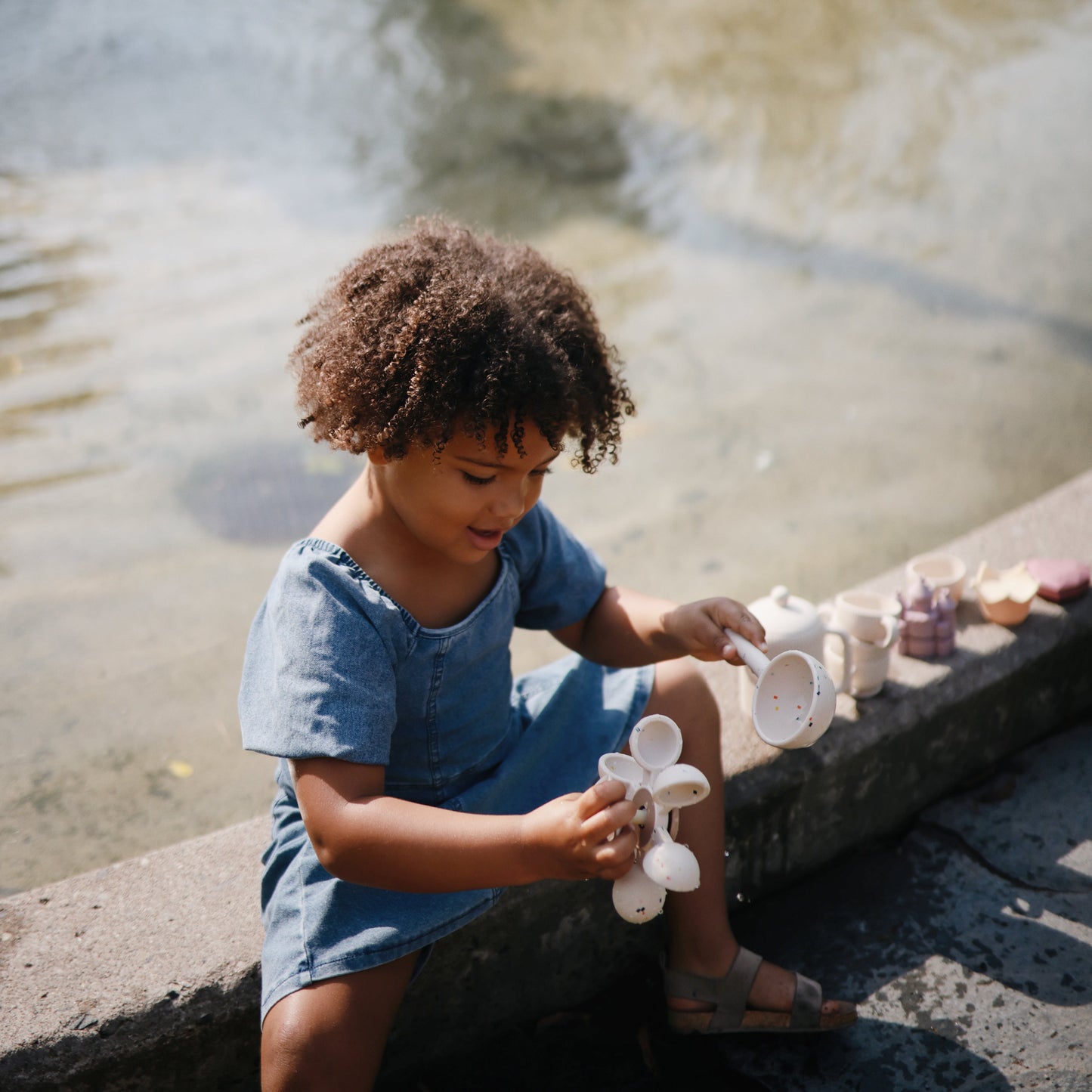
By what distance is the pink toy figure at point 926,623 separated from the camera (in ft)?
7.22

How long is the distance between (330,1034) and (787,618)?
41.1 inches

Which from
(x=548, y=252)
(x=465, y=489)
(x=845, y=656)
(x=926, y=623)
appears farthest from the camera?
(x=548, y=252)

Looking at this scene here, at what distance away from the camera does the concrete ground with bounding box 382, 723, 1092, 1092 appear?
1.81 metres

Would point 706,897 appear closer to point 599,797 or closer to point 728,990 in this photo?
point 728,990

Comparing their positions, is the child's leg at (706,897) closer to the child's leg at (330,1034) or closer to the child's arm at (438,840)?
the child's arm at (438,840)

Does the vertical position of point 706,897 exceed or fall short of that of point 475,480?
it falls short

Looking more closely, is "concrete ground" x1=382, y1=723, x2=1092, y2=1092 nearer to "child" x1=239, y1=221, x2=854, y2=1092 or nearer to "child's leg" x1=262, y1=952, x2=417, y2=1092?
"child" x1=239, y1=221, x2=854, y2=1092

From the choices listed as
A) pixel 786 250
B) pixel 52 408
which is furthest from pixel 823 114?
pixel 52 408

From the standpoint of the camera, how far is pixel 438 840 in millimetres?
1438

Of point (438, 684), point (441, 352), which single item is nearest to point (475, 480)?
point (441, 352)

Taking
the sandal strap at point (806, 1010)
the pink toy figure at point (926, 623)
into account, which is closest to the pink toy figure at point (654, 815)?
the sandal strap at point (806, 1010)

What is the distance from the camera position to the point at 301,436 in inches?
157

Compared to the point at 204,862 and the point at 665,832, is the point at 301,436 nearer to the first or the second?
the point at 204,862

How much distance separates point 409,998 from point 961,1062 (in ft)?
2.94
